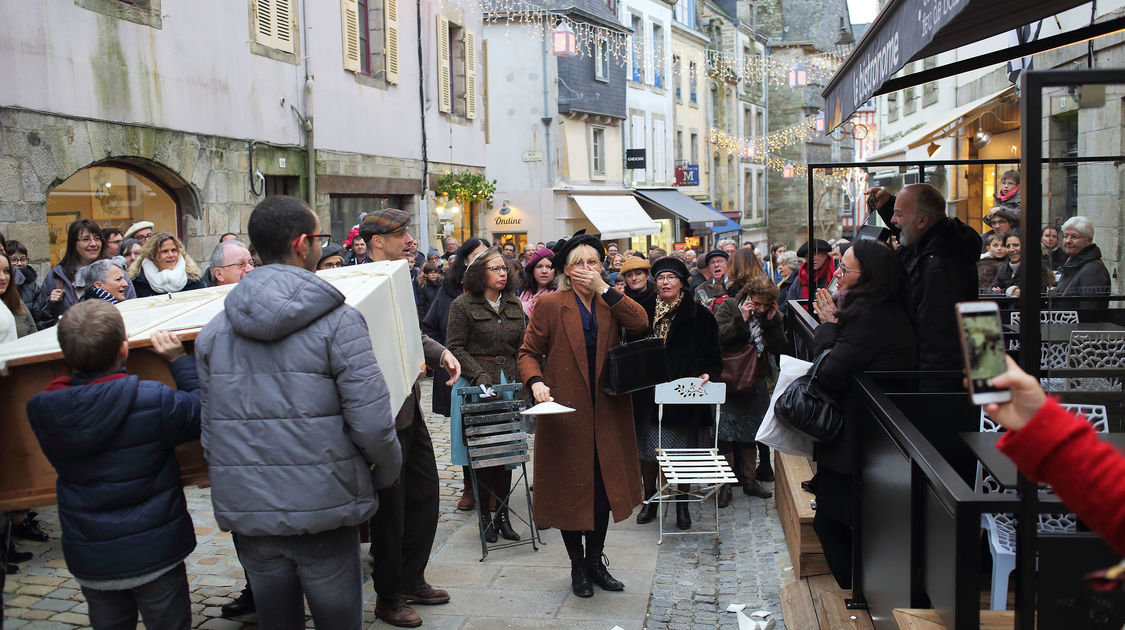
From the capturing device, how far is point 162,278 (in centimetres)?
707

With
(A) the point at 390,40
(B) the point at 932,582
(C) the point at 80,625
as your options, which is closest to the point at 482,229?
(A) the point at 390,40

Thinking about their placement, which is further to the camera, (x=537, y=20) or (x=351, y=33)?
(x=537, y=20)

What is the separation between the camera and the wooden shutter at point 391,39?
55.2ft

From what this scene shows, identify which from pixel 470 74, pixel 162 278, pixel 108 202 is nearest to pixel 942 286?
pixel 162 278

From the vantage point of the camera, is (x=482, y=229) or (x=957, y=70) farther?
(x=482, y=229)

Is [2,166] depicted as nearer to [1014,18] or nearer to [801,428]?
[801,428]

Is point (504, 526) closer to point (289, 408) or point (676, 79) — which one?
point (289, 408)

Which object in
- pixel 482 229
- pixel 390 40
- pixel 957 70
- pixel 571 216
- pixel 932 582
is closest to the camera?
pixel 932 582

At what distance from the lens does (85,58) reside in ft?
32.5

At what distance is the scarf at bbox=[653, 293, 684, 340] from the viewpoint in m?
6.83

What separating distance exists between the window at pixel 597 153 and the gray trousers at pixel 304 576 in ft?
96.7

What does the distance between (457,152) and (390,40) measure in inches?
154

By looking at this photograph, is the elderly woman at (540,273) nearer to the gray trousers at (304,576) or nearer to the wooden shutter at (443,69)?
the gray trousers at (304,576)

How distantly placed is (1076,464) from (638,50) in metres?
36.5
